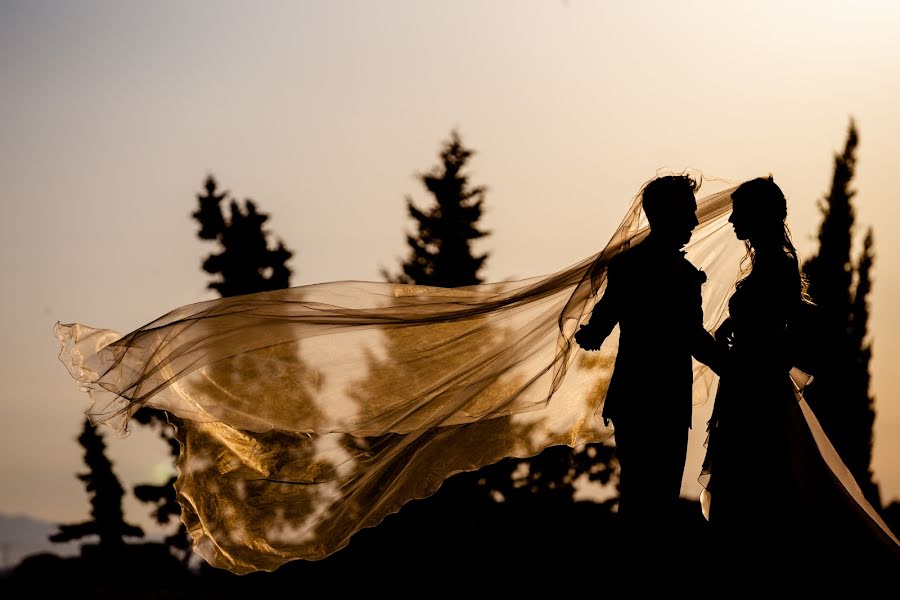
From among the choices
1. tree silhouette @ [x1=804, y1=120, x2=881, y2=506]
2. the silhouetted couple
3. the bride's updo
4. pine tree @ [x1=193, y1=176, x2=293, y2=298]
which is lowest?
the silhouetted couple

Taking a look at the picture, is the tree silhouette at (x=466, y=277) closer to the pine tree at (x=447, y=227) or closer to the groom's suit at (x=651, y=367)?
the pine tree at (x=447, y=227)

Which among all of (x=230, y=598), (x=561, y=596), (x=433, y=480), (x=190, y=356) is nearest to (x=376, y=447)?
(x=433, y=480)

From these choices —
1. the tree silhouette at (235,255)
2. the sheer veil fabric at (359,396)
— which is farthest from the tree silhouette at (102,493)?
the sheer veil fabric at (359,396)

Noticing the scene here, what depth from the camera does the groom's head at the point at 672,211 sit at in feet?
23.0

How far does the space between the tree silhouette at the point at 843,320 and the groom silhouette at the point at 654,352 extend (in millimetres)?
30837

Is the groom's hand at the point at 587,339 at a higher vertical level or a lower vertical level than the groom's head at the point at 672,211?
lower

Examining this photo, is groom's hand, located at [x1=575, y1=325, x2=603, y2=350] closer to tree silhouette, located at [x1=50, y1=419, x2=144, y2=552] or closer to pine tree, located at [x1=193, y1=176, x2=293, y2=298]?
pine tree, located at [x1=193, y1=176, x2=293, y2=298]

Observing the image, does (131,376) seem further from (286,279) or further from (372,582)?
(286,279)

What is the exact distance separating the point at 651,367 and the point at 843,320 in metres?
33.3

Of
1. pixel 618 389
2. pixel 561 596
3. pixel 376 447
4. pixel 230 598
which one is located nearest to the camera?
pixel 618 389

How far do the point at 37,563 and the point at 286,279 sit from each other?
12341 mm

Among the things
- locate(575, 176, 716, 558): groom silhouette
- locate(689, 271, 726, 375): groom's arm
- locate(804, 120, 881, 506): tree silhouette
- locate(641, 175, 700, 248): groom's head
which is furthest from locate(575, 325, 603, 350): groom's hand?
locate(804, 120, 881, 506): tree silhouette

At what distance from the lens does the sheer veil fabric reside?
8.62 metres

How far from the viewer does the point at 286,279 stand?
39719 millimetres
